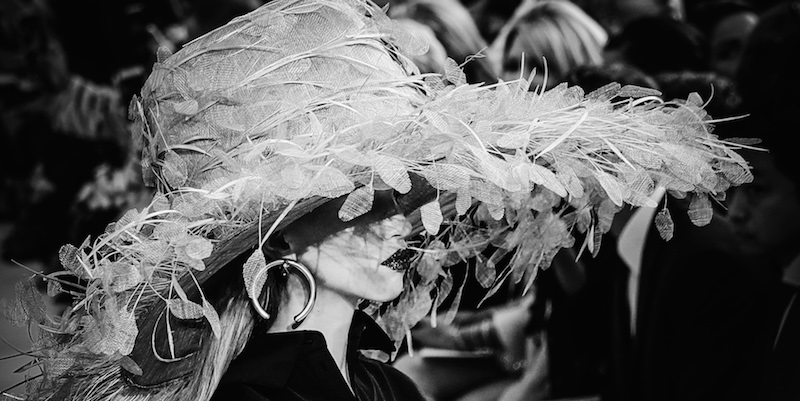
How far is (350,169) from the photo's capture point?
59.2 inches

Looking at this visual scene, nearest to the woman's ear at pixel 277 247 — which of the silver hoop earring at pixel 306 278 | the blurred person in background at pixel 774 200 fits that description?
the silver hoop earring at pixel 306 278

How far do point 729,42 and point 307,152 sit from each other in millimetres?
3592

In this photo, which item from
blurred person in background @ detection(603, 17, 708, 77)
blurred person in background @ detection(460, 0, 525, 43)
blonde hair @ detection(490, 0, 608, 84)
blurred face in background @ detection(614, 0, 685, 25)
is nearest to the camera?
blurred person in background @ detection(603, 17, 708, 77)

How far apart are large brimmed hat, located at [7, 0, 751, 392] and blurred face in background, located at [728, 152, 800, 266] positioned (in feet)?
3.22

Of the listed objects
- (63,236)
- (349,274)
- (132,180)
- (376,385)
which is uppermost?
(349,274)

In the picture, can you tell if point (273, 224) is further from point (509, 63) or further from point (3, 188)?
point (3, 188)

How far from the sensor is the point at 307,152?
1.49 metres

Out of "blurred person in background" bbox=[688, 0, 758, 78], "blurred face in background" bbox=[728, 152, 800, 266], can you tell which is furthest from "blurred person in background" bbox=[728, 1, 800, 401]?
"blurred person in background" bbox=[688, 0, 758, 78]

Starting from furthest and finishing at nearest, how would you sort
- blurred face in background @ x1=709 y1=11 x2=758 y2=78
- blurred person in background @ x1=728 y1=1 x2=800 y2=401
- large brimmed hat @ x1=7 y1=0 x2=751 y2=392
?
blurred face in background @ x1=709 y1=11 x2=758 y2=78 → blurred person in background @ x1=728 y1=1 x2=800 y2=401 → large brimmed hat @ x1=7 y1=0 x2=751 y2=392

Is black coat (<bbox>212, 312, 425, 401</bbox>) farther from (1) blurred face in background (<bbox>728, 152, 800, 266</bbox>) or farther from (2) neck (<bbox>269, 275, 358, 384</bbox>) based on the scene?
(1) blurred face in background (<bbox>728, 152, 800, 266</bbox>)

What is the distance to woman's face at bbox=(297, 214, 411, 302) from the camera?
5.37 feet

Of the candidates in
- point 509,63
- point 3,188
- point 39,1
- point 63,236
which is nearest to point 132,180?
point 63,236

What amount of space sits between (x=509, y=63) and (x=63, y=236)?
330cm

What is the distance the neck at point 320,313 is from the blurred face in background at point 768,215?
1436mm
